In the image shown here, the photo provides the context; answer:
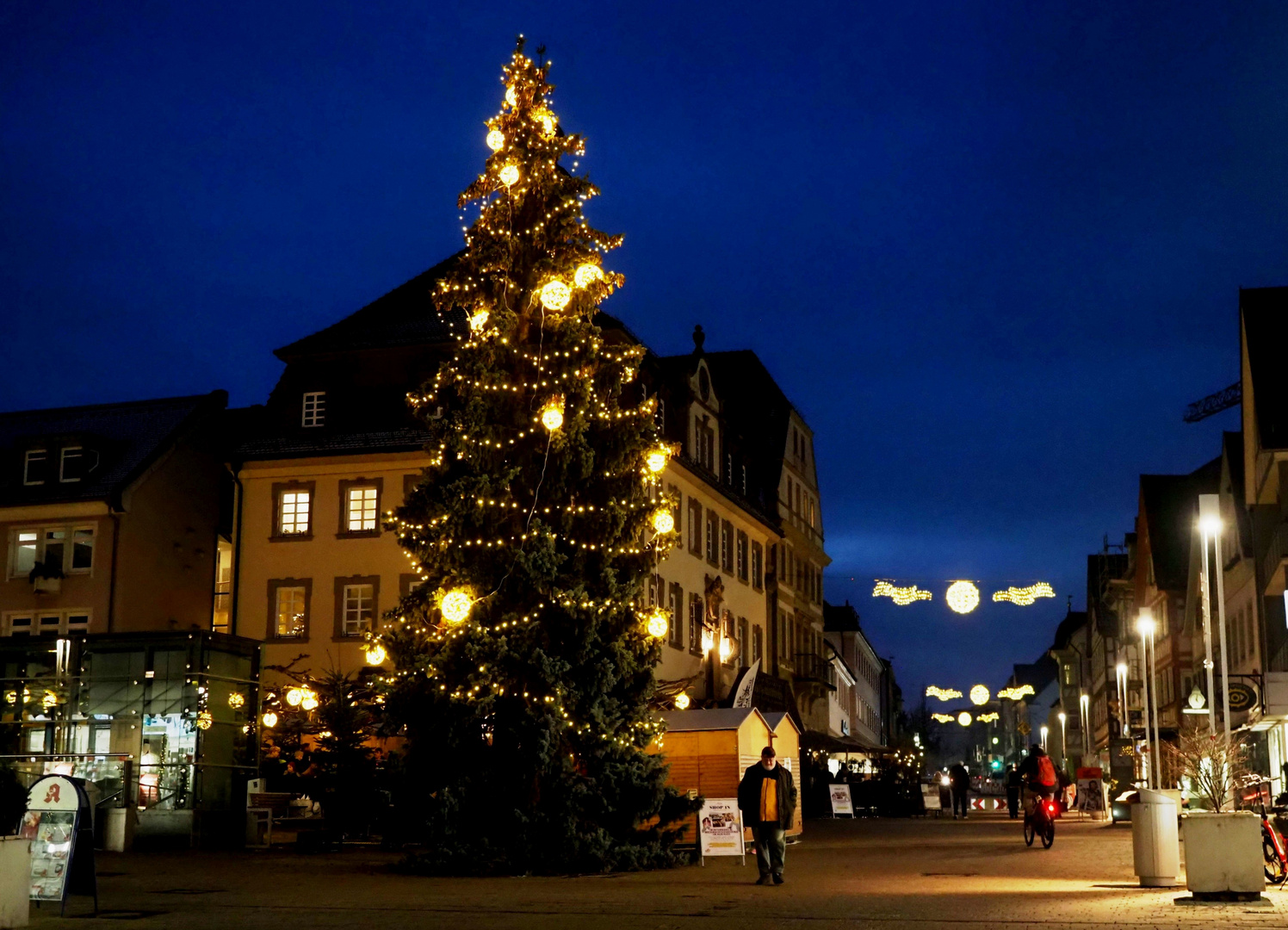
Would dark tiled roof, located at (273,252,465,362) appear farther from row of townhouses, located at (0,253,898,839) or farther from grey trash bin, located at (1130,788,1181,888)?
grey trash bin, located at (1130,788,1181,888)

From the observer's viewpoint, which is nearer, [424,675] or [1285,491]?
[424,675]

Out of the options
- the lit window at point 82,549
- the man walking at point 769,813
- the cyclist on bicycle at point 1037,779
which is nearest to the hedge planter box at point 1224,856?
the man walking at point 769,813

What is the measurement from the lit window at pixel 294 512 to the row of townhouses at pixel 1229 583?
73.1 ft

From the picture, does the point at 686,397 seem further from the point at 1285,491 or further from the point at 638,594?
the point at 638,594

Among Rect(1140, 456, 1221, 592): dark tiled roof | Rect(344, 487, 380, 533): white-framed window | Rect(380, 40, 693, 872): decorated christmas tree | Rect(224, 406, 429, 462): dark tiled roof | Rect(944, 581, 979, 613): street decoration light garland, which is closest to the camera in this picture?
Rect(380, 40, 693, 872): decorated christmas tree

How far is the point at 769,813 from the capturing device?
68.6 feet

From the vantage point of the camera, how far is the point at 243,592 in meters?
46.3

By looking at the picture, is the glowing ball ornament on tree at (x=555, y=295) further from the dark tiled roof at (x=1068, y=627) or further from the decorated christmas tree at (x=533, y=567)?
the dark tiled roof at (x=1068, y=627)

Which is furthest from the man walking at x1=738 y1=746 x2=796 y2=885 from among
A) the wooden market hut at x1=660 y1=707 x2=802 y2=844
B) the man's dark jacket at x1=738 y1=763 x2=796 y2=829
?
the wooden market hut at x1=660 y1=707 x2=802 y2=844

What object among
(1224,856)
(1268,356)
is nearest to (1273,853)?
(1224,856)

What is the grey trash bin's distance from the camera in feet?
61.8

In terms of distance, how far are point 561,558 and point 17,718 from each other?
17358 millimetres

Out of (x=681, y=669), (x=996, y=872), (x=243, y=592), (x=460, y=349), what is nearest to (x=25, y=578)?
(x=243, y=592)

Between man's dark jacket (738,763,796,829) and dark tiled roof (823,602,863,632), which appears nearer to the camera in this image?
man's dark jacket (738,763,796,829)
